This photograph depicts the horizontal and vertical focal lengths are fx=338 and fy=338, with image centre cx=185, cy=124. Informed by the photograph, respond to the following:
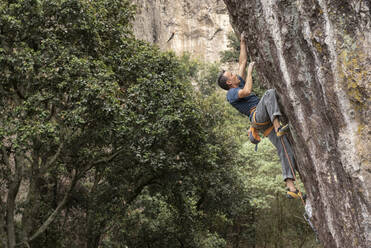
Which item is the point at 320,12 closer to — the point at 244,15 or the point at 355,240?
the point at 244,15

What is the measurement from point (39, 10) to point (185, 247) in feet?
31.0

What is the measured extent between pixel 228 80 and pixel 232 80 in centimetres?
7

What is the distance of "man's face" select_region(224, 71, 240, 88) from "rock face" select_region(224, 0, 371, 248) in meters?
1.23

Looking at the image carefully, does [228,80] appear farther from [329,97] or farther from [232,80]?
[329,97]

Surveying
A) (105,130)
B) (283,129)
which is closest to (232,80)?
(283,129)

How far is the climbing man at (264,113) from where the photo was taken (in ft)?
13.5

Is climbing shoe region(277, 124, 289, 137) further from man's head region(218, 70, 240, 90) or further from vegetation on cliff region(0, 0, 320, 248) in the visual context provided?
vegetation on cliff region(0, 0, 320, 248)

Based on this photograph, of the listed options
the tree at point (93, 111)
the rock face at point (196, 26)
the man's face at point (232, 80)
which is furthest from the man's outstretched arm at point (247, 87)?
the rock face at point (196, 26)

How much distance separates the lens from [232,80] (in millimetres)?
5043

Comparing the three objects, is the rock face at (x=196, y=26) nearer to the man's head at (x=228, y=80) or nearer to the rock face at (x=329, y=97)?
the man's head at (x=228, y=80)

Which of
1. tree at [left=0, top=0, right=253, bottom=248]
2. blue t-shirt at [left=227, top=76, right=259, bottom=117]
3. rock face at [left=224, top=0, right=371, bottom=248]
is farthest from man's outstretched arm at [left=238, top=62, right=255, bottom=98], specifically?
tree at [left=0, top=0, right=253, bottom=248]

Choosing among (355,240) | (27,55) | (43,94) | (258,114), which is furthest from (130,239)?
(355,240)

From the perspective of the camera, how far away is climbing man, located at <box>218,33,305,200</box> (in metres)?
4.12

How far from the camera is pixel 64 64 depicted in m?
8.08
